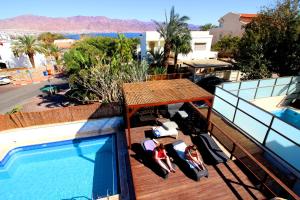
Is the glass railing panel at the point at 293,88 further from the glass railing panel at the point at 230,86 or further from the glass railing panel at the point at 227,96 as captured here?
the glass railing panel at the point at 227,96

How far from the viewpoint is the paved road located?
2252cm

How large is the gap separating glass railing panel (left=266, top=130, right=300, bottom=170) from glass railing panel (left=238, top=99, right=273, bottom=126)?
2.51ft

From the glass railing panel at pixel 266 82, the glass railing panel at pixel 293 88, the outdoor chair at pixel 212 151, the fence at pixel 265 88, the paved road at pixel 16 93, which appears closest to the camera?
the outdoor chair at pixel 212 151

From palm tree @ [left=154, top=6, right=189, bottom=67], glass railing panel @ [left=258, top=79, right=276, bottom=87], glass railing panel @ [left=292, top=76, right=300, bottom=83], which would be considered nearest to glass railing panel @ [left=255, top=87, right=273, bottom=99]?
glass railing panel @ [left=258, top=79, right=276, bottom=87]

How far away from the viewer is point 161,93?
34.9 feet

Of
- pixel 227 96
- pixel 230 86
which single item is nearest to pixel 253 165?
pixel 227 96

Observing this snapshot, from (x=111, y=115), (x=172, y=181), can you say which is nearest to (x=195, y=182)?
(x=172, y=181)

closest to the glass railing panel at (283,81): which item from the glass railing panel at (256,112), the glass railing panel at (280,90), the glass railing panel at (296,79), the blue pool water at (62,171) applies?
the glass railing panel at (280,90)

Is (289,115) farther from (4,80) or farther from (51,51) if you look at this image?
(51,51)

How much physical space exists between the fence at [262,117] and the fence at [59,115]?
9.02 metres

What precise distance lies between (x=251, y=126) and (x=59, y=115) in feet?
48.3

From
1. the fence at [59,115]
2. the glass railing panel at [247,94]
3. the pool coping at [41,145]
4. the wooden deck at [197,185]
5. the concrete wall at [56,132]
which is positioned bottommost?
the pool coping at [41,145]

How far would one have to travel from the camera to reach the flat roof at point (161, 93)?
9515 millimetres

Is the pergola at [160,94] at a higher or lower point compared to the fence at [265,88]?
higher
